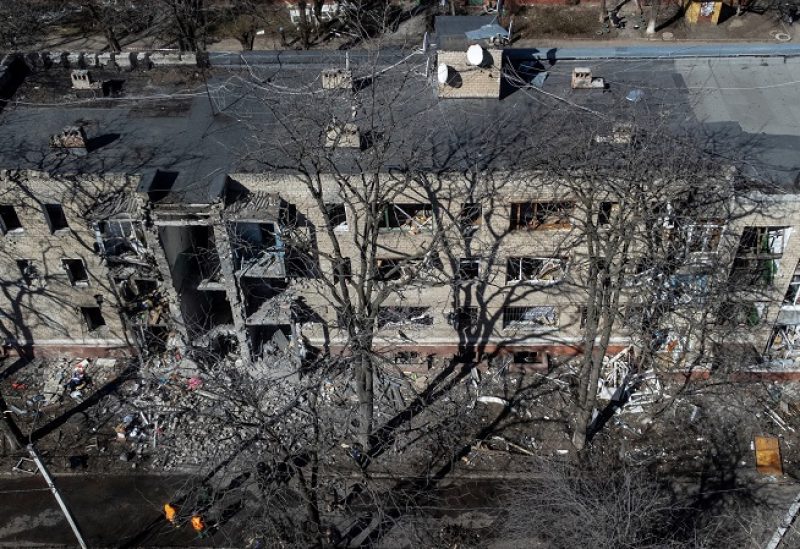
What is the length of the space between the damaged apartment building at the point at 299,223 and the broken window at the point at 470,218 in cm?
7

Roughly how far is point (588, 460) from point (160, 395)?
19837 millimetres

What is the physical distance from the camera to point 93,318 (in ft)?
128

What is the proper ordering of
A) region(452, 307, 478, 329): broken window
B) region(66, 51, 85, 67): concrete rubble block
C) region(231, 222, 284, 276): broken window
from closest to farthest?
region(231, 222, 284, 276): broken window
region(452, 307, 478, 329): broken window
region(66, 51, 85, 67): concrete rubble block

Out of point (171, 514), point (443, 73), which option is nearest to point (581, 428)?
point (443, 73)

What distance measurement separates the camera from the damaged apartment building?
3278cm

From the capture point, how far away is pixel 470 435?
1415 inches

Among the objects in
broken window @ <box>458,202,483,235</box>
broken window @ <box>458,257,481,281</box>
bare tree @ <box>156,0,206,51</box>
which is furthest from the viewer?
bare tree @ <box>156,0,206,51</box>

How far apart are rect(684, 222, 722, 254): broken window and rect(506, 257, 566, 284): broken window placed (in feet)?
17.6

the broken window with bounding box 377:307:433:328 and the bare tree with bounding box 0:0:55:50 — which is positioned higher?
the bare tree with bounding box 0:0:55:50

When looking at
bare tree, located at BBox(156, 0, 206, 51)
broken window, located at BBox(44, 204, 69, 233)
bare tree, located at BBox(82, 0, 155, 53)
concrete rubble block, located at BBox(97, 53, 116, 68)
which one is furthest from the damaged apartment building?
bare tree, located at BBox(82, 0, 155, 53)

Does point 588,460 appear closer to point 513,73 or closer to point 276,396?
point 276,396

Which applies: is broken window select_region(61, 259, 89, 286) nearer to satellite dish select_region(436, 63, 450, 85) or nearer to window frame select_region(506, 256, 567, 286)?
satellite dish select_region(436, 63, 450, 85)

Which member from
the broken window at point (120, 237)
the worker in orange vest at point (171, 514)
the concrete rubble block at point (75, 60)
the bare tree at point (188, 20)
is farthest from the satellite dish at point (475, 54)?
the bare tree at point (188, 20)

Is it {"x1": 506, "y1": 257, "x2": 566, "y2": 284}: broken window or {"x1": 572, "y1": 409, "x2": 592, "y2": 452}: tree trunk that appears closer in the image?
{"x1": 572, "y1": 409, "x2": 592, "y2": 452}: tree trunk
